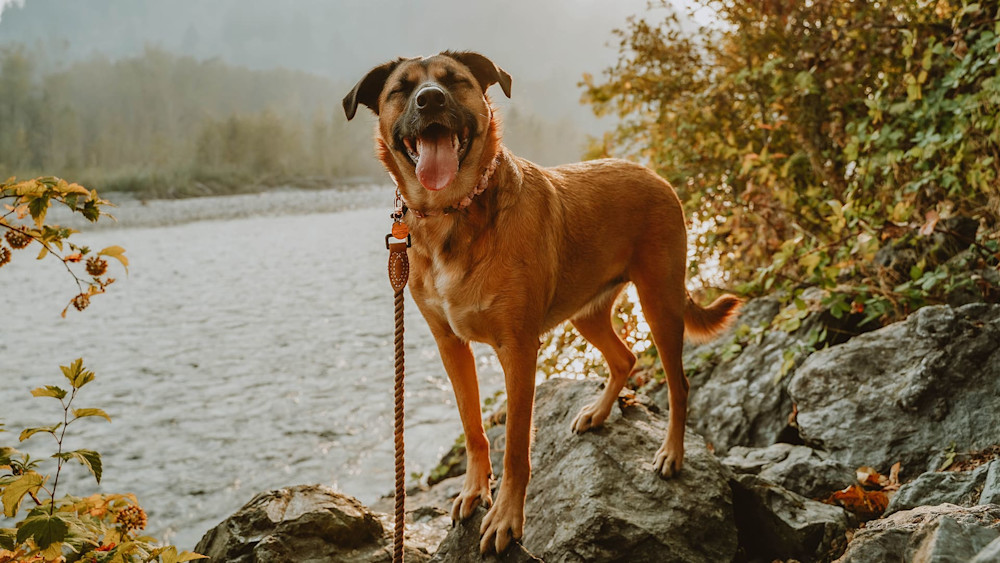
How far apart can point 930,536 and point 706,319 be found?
2.18 m

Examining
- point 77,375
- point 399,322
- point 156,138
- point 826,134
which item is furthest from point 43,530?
point 156,138

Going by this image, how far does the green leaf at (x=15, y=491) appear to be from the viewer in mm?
2055

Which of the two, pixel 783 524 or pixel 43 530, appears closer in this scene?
pixel 43 530

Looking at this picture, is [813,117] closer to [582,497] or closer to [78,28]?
[582,497]

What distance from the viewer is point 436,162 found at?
272 centimetres

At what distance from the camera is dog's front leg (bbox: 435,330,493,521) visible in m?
3.10

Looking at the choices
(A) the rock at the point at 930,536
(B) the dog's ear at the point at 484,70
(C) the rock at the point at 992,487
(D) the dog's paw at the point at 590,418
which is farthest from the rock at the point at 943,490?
(B) the dog's ear at the point at 484,70

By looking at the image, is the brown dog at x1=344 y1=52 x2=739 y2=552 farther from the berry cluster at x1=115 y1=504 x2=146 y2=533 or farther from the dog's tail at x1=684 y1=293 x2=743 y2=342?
the berry cluster at x1=115 y1=504 x2=146 y2=533

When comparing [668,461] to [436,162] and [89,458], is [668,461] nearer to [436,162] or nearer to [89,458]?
[436,162]

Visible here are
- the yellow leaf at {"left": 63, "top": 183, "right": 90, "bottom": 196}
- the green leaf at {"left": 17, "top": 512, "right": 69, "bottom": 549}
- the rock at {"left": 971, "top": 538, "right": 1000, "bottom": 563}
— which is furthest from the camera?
the yellow leaf at {"left": 63, "top": 183, "right": 90, "bottom": 196}

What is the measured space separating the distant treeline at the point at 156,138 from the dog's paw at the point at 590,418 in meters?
35.7

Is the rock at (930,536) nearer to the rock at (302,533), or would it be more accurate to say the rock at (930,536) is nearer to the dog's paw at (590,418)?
the dog's paw at (590,418)

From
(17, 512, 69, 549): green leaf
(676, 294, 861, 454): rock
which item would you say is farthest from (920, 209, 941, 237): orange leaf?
(17, 512, 69, 549): green leaf

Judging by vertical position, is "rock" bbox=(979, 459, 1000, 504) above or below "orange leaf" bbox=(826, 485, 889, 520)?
above
